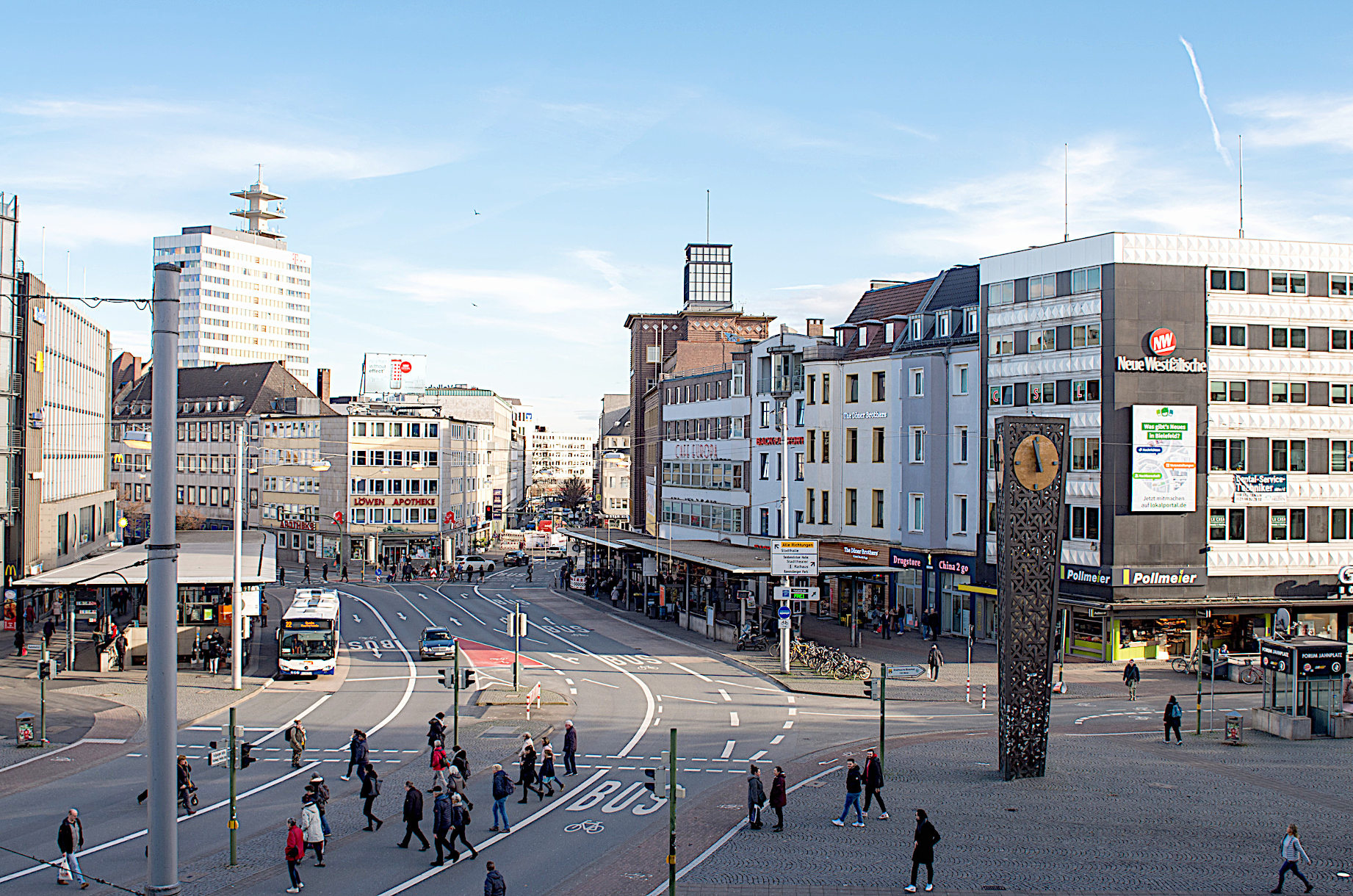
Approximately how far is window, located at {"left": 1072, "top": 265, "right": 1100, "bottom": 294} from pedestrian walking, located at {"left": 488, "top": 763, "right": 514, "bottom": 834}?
1434 inches

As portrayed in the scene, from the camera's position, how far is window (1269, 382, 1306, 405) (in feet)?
161

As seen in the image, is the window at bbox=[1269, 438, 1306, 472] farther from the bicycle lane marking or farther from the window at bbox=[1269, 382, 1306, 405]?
the bicycle lane marking

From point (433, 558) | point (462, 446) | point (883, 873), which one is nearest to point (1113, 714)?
point (883, 873)

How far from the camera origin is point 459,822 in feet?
70.0

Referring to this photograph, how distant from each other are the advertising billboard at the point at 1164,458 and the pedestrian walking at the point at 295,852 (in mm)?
39233

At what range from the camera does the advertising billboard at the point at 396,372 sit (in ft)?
420

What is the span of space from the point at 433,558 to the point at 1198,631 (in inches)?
2599

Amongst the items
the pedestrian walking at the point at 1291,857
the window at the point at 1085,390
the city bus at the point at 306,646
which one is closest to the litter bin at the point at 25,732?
the city bus at the point at 306,646

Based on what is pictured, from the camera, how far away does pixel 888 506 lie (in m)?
59.4

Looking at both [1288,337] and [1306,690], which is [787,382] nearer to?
[1288,337]

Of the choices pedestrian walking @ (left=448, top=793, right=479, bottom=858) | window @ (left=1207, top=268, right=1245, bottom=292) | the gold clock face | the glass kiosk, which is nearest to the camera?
pedestrian walking @ (left=448, top=793, right=479, bottom=858)

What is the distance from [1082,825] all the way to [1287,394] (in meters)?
33.3

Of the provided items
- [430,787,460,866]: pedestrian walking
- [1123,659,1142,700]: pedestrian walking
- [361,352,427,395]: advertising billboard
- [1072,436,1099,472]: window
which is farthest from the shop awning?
[361,352,427,395]: advertising billboard

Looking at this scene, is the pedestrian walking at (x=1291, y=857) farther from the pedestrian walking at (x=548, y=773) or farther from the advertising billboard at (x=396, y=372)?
the advertising billboard at (x=396, y=372)
